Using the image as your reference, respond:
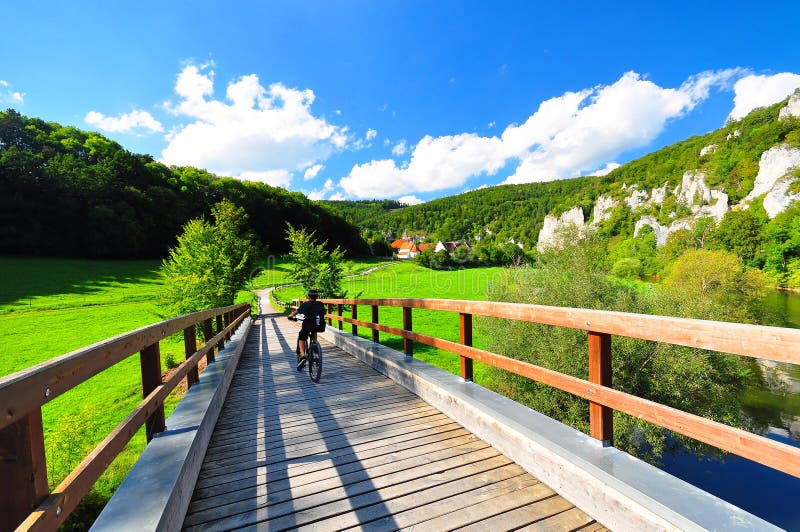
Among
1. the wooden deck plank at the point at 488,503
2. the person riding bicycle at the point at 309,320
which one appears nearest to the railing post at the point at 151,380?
the wooden deck plank at the point at 488,503

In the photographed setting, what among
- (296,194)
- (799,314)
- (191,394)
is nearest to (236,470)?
(191,394)

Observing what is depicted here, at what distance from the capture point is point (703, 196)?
86.4 m

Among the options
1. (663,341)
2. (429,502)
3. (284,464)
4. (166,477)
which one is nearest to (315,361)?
(284,464)

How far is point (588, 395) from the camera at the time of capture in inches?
92.7

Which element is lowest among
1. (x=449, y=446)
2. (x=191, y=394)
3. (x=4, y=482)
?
(x=449, y=446)

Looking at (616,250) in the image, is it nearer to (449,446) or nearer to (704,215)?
(704,215)

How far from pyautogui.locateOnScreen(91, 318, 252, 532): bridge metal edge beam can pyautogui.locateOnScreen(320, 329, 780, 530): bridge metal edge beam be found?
225 cm

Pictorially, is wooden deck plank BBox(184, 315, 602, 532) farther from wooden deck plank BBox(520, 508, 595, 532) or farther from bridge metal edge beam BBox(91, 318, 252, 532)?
bridge metal edge beam BBox(91, 318, 252, 532)

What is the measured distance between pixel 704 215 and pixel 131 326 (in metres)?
104

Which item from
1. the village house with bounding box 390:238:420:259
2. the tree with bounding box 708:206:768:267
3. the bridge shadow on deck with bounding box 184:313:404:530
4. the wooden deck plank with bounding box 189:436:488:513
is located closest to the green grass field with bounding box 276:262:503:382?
the bridge shadow on deck with bounding box 184:313:404:530

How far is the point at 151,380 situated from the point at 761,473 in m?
20.1

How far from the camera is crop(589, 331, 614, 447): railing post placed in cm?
234

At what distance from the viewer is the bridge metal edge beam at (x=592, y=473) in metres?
1.75

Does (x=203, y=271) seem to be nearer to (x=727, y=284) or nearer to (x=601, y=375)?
(x=601, y=375)
